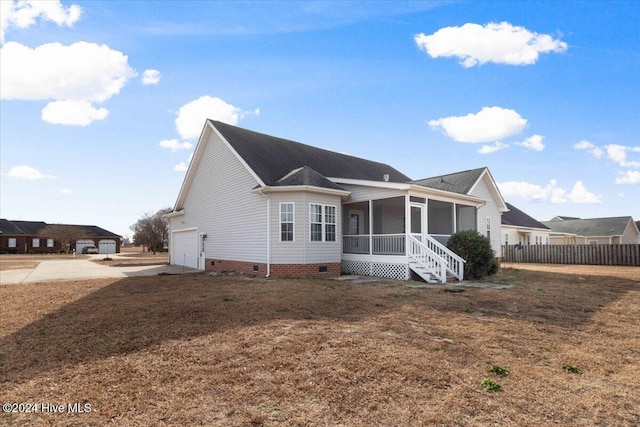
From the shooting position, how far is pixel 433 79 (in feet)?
47.4

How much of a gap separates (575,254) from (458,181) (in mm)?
11174

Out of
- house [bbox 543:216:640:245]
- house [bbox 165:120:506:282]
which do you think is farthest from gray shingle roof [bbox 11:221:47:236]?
house [bbox 543:216:640:245]

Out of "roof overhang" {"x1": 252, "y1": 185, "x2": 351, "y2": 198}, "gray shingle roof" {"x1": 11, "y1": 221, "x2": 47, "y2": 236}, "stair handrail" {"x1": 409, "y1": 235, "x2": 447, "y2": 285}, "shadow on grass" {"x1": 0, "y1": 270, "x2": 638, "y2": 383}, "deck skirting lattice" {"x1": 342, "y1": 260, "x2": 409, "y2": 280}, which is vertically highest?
"roof overhang" {"x1": 252, "y1": 185, "x2": 351, "y2": 198}

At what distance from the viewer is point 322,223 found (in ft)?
50.9

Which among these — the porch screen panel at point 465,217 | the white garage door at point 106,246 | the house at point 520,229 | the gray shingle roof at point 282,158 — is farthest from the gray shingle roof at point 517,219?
the white garage door at point 106,246

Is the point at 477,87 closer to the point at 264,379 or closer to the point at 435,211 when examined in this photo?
the point at 435,211

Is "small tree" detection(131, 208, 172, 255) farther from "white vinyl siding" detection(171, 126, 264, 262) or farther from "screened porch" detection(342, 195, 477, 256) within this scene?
"screened porch" detection(342, 195, 477, 256)

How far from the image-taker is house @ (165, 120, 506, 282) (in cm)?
1476

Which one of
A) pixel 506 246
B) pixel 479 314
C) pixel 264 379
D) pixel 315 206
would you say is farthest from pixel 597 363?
pixel 506 246

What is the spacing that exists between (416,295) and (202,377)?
7.13m

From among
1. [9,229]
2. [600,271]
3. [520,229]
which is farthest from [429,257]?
[9,229]

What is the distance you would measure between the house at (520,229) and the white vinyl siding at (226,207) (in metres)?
21.1

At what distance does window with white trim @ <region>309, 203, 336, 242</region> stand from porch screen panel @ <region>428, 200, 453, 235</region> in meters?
7.51

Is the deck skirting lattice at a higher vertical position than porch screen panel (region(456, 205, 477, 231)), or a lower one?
lower
